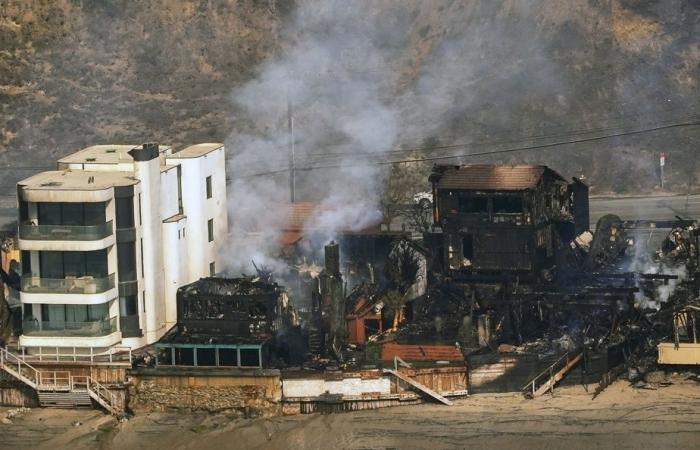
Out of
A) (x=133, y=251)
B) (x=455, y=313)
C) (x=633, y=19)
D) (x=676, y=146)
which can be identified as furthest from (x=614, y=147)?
(x=133, y=251)

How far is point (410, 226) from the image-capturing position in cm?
8700

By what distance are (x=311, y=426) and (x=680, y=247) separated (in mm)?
21184

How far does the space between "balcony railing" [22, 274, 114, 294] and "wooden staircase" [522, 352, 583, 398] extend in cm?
1707

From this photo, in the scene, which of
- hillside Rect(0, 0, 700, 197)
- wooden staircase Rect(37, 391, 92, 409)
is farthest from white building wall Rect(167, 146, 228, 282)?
hillside Rect(0, 0, 700, 197)

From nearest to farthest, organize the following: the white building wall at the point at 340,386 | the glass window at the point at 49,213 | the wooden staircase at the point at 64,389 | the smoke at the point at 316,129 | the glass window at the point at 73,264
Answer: the white building wall at the point at 340,386 < the wooden staircase at the point at 64,389 < the glass window at the point at 49,213 < the glass window at the point at 73,264 < the smoke at the point at 316,129

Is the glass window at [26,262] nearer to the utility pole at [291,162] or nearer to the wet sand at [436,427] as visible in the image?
the wet sand at [436,427]

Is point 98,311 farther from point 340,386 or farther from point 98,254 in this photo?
point 340,386

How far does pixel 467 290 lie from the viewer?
3095 inches

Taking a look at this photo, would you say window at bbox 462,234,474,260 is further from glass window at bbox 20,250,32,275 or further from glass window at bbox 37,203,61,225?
glass window at bbox 20,250,32,275

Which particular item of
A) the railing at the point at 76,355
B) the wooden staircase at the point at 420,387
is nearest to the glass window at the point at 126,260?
the railing at the point at 76,355

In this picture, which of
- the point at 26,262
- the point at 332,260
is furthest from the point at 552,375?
the point at 26,262

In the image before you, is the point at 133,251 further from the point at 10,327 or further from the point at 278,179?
the point at 278,179

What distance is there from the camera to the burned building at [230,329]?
7194cm

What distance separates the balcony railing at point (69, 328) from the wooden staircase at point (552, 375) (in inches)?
663
